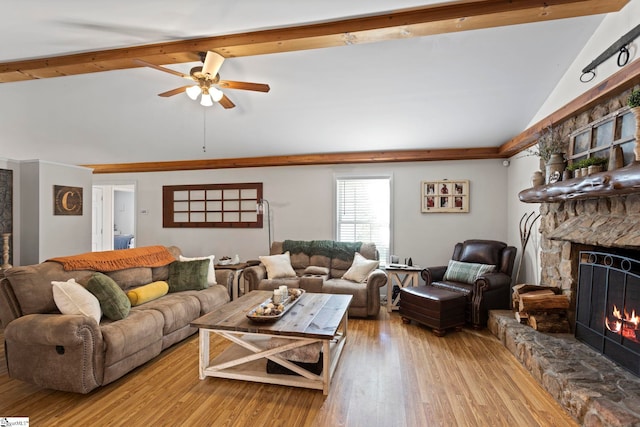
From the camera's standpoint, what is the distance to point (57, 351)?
233cm

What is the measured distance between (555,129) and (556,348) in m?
2.18

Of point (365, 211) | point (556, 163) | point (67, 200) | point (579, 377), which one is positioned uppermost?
point (556, 163)

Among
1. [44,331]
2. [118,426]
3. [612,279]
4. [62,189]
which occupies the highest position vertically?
[62,189]

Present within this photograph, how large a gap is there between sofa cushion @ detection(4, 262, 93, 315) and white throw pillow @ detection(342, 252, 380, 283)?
3.22 metres

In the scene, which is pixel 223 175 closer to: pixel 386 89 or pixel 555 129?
pixel 386 89

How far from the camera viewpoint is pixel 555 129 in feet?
10.8

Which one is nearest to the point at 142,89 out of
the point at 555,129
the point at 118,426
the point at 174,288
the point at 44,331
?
the point at 174,288

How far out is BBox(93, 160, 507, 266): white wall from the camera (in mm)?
4891

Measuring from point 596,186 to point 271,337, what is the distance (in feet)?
9.03

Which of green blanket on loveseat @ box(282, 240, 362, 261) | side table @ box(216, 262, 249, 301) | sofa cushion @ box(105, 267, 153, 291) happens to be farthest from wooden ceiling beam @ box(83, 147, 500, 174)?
sofa cushion @ box(105, 267, 153, 291)

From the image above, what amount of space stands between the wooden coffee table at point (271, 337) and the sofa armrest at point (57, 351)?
731 millimetres

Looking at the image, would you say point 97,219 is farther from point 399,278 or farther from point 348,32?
point 348,32

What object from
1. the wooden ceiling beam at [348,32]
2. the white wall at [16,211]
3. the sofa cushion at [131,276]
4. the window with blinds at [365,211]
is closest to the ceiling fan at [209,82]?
the wooden ceiling beam at [348,32]

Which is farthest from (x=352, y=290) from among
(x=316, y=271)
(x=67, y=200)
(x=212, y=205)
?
(x=67, y=200)
